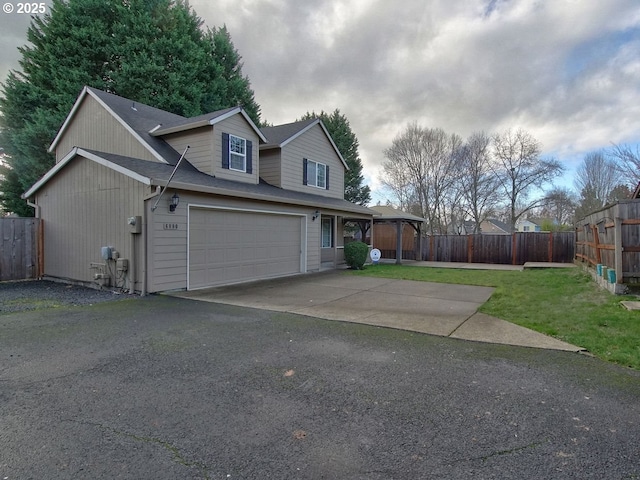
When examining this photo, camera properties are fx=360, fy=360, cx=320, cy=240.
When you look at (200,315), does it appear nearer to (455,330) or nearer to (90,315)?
(90,315)

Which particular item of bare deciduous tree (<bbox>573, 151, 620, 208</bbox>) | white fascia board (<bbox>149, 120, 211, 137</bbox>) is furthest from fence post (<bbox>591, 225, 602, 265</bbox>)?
bare deciduous tree (<bbox>573, 151, 620, 208</bbox>)

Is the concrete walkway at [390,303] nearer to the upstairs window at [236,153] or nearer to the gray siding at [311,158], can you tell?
the upstairs window at [236,153]

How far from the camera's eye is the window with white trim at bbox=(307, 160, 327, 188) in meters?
15.9

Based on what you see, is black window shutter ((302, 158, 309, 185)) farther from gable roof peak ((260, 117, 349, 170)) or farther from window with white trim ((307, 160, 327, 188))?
gable roof peak ((260, 117, 349, 170))

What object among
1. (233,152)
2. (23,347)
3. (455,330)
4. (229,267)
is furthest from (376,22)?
(23,347)

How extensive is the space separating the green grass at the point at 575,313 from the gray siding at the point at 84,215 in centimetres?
814

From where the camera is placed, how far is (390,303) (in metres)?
7.74

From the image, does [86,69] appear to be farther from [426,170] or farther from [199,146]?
[426,170]

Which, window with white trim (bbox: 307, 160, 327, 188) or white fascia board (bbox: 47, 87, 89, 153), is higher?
white fascia board (bbox: 47, 87, 89, 153)

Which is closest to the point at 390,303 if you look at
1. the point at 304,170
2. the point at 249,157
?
the point at 249,157

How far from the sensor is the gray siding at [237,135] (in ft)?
37.4

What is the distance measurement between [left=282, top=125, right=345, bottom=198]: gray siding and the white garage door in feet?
8.34

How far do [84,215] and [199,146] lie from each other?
3.89 metres

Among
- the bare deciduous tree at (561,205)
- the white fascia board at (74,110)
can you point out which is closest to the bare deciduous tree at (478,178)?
the bare deciduous tree at (561,205)
